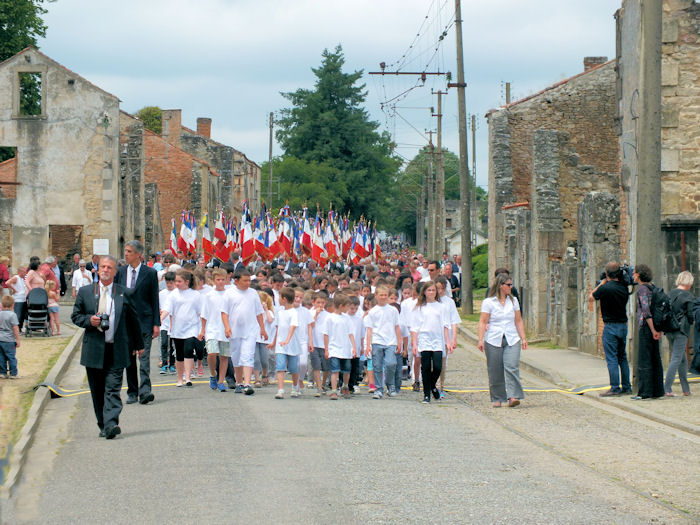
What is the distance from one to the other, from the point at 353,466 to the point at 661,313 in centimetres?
688

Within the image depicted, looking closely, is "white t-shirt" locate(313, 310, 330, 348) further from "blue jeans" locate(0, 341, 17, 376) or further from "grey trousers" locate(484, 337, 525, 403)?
"blue jeans" locate(0, 341, 17, 376)

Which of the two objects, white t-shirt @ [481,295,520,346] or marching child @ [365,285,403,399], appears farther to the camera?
marching child @ [365,285,403,399]

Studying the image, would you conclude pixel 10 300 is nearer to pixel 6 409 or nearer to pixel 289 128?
pixel 6 409

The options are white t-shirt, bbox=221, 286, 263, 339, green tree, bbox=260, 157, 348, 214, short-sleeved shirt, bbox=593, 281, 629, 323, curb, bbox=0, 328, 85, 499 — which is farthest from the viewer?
green tree, bbox=260, 157, 348, 214

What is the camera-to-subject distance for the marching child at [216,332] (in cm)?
1491

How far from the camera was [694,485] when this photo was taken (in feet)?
27.9

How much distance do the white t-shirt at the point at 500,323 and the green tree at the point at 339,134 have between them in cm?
6413

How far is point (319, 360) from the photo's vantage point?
48.9 ft

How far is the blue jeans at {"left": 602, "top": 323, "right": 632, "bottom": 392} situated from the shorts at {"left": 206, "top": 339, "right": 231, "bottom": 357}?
5.43 metres

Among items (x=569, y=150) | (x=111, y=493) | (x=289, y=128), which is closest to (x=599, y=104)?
(x=569, y=150)

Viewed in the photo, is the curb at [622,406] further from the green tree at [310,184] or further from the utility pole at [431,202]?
the green tree at [310,184]

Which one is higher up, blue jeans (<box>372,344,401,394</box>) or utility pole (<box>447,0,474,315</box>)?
utility pole (<box>447,0,474,315</box>)

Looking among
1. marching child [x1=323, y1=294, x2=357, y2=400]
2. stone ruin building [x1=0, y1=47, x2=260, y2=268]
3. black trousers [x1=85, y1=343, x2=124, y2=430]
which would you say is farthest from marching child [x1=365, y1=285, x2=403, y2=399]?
stone ruin building [x1=0, y1=47, x2=260, y2=268]

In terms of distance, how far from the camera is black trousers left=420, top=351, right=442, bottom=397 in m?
14.1
